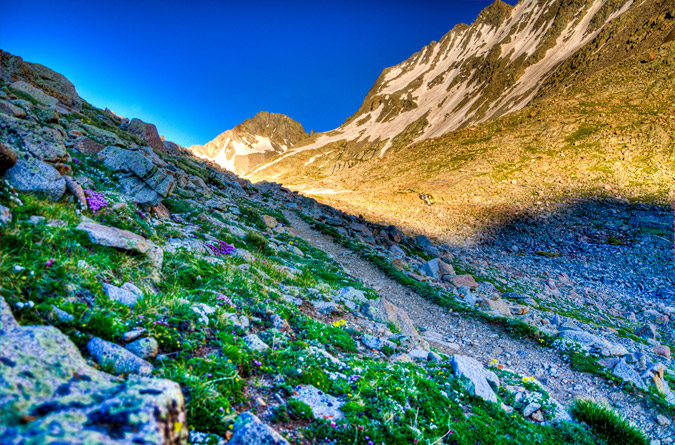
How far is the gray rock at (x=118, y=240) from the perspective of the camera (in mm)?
5812

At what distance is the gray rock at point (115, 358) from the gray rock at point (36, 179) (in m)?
4.67

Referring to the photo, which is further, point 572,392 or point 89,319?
point 572,392

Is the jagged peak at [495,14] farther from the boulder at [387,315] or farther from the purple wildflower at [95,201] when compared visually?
the purple wildflower at [95,201]

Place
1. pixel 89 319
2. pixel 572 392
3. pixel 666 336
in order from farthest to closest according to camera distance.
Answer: pixel 666 336 → pixel 572 392 → pixel 89 319

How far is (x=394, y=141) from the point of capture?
441 feet

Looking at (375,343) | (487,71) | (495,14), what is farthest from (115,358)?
(495,14)

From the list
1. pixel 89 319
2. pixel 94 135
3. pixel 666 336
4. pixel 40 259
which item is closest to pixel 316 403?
pixel 89 319

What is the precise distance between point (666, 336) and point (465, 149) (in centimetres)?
4342

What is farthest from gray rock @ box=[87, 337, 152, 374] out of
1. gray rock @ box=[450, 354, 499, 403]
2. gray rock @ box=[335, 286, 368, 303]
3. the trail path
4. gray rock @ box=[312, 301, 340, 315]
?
the trail path

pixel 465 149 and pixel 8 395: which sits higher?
pixel 465 149

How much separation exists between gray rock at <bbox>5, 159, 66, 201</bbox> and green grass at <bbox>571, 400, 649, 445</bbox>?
39.3 ft

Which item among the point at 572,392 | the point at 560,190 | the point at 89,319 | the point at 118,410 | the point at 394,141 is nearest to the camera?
the point at 118,410

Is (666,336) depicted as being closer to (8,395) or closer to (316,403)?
(316,403)

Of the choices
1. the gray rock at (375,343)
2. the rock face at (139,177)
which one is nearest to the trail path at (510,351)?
the gray rock at (375,343)
